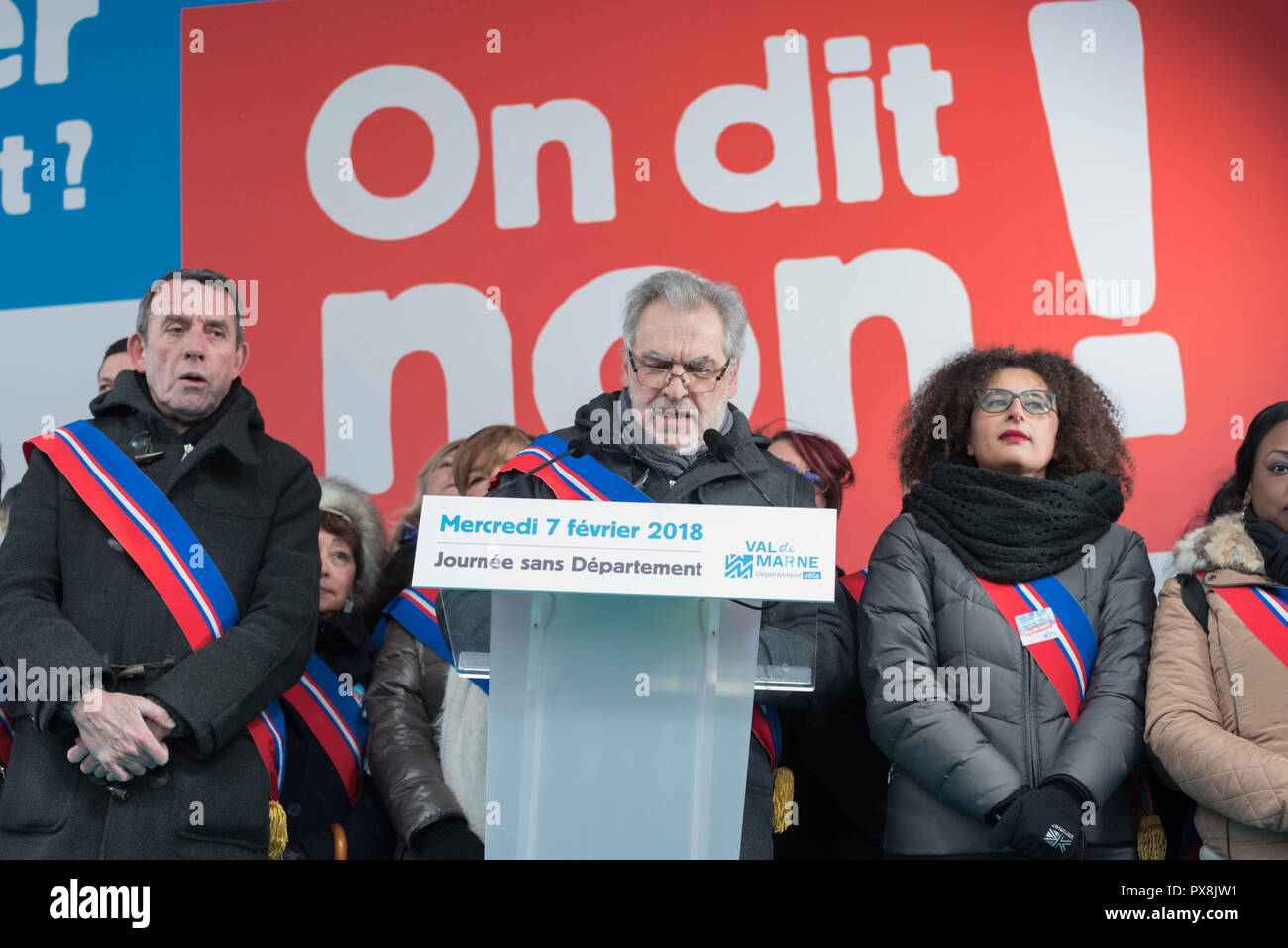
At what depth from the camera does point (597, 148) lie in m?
4.75

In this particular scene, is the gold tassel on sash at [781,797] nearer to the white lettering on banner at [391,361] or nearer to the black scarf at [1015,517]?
the black scarf at [1015,517]

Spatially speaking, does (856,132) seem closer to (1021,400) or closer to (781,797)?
(1021,400)

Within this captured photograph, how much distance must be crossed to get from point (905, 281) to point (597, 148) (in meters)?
1.17

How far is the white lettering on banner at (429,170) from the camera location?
4.83 m

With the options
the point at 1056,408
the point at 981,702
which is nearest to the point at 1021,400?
the point at 1056,408

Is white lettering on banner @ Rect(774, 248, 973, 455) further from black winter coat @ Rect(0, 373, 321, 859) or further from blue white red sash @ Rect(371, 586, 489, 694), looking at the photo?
black winter coat @ Rect(0, 373, 321, 859)

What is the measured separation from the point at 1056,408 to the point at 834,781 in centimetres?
103

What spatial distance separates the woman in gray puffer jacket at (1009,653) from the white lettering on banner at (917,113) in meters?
1.56

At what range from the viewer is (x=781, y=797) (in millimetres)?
2768

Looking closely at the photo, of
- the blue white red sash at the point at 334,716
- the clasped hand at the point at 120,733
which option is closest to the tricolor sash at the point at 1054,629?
the blue white red sash at the point at 334,716

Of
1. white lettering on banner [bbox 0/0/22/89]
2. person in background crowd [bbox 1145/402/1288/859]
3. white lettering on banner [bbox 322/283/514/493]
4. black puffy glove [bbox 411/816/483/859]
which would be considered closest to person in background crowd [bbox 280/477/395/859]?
black puffy glove [bbox 411/816/483/859]

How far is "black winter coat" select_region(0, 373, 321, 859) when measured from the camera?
2615 millimetres

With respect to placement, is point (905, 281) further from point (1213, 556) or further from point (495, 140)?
point (1213, 556)
